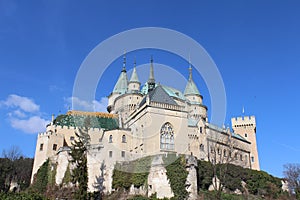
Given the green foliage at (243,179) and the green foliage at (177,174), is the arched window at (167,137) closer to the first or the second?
the green foliage at (177,174)

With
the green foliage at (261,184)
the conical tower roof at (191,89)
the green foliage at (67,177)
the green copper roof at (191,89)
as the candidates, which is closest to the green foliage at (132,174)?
the green foliage at (67,177)

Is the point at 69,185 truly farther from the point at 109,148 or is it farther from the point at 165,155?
the point at 165,155

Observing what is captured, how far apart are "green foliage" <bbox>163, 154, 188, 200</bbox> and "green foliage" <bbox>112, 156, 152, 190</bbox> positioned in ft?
11.1

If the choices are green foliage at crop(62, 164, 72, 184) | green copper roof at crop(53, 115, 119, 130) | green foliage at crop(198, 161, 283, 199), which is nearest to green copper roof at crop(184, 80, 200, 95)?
green copper roof at crop(53, 115, 119, 130)

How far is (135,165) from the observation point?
47750mm

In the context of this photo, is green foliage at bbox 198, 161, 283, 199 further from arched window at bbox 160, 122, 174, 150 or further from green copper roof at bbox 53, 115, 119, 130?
green copper roof at bbox 53, 115, 119, 130

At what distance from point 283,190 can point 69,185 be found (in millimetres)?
40843

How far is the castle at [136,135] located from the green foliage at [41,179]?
172 centimetres

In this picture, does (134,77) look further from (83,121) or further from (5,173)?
(5,173)

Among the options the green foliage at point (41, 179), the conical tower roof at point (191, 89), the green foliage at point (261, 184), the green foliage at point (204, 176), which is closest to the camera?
the green foliage at point (204, 176)

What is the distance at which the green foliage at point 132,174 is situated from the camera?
45531 millimetres

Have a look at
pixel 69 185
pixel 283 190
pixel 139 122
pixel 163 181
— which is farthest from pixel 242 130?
pixel 69 185

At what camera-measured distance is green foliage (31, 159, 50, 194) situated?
5000 cm

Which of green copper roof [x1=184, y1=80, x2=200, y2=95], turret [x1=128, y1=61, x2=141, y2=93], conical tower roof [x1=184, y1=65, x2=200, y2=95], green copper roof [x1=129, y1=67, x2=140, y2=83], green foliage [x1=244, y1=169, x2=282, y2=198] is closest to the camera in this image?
green foliage [x1=244, y1=169, x2=282, y2=198]
